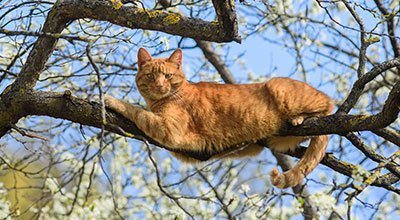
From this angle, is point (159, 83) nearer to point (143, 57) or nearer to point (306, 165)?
point (143, 57)

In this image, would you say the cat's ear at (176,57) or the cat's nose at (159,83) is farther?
the cat's ear at (176,57)

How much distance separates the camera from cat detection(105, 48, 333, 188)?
4.10 metres

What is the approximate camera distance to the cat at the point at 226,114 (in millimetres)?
4102

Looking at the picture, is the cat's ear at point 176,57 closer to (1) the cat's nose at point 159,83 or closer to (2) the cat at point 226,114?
(2) the cat at point 226,114

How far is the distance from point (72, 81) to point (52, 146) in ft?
2.19

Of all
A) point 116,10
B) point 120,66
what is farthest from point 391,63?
point 120,66

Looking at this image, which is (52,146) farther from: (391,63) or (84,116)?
(391,63)

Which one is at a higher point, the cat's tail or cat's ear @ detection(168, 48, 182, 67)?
cat's ear @ detection(168, 48, 182, 67)

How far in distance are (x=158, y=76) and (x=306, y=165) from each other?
1265mm

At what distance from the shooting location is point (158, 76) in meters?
4.69

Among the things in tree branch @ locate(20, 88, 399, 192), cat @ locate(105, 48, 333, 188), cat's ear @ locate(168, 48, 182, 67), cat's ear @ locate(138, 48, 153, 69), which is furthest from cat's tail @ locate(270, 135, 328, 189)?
cat's ear @ locate(138, 48, 153, 69)

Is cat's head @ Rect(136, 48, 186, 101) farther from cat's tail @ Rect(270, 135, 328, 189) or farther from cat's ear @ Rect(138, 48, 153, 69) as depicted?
cat's tail @ Rect(270, 135, 328, 189)

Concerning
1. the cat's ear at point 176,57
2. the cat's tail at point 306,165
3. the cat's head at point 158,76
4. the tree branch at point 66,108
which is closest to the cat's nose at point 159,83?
the cat's head at point 158,76

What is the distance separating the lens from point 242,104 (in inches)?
175
